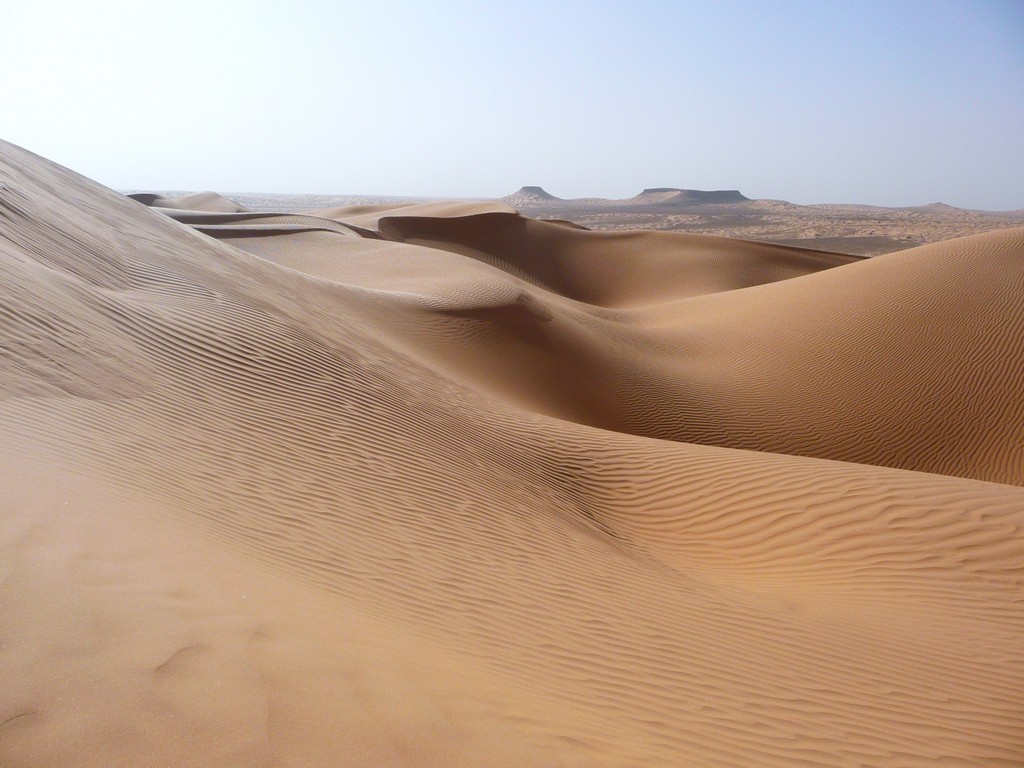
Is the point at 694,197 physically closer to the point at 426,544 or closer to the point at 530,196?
the point at 530,196

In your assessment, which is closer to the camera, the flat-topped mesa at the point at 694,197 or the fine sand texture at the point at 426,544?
the fine sand texture at the point at 426,544

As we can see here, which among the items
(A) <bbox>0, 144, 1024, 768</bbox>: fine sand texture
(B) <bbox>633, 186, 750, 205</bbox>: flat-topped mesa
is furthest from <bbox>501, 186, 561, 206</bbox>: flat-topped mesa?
(A) <bbox>0, 144, 1024, 768</bbox>: fine sand texture

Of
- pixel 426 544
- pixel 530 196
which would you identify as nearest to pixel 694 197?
pixel 530 196

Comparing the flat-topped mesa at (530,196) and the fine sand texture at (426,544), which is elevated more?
the flat-topped mesa at (530,196)

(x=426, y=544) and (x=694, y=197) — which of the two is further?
(x=694, y=197)

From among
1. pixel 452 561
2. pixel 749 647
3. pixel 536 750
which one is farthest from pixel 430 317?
pixel 536 750

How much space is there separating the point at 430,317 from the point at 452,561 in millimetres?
9696

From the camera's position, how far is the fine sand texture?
2457 mm

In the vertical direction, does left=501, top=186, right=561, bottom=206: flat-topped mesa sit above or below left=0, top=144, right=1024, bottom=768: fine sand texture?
above

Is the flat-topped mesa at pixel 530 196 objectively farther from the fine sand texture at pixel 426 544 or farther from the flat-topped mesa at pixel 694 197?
the fine sand texture at pixel 426 544

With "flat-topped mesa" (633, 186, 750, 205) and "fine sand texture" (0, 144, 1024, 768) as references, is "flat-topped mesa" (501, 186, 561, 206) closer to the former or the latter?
"flat-topped mesa" (633, 186, 750, 205)

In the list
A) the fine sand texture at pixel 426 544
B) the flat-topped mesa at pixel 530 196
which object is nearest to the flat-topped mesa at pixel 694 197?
the flat-topped mesa at pixel 530 196

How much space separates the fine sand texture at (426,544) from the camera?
246cm

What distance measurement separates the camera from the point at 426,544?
16.6ft
